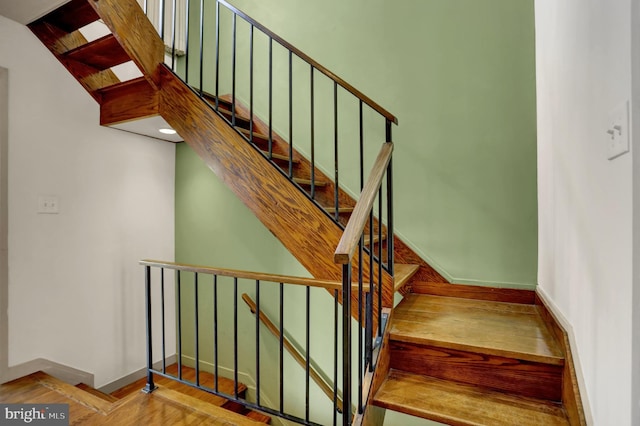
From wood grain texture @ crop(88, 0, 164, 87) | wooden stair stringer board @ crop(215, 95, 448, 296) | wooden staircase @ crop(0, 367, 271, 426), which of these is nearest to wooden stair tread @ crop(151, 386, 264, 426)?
wooden staircase @ crop(0, 367, 271, 426)

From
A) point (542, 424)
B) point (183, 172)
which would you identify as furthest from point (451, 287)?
point (183, 172)

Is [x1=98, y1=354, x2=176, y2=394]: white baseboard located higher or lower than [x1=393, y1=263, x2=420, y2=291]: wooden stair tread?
lower

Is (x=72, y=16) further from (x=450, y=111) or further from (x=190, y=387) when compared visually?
(x=190, y=387)

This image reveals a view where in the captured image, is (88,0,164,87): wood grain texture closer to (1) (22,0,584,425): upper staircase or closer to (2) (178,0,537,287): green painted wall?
(1) (22,0,584,425): upper staircase

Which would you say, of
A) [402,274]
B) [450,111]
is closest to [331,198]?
[402,274]

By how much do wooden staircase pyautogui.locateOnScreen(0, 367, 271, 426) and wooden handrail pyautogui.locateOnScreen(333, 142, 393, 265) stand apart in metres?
1.20

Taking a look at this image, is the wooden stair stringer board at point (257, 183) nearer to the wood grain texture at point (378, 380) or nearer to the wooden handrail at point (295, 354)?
the wood grain texture at point (378, 380)

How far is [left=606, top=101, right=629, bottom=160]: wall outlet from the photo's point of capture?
0.70m

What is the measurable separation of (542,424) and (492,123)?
5.34ft

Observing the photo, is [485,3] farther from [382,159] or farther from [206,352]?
[206,352]

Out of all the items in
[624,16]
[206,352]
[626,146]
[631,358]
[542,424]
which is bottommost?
[206,352]

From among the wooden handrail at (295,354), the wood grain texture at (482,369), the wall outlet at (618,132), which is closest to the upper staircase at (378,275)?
the wood grain texture at (482,369)

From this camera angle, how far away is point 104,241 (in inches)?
107

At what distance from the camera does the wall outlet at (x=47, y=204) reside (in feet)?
7.48
